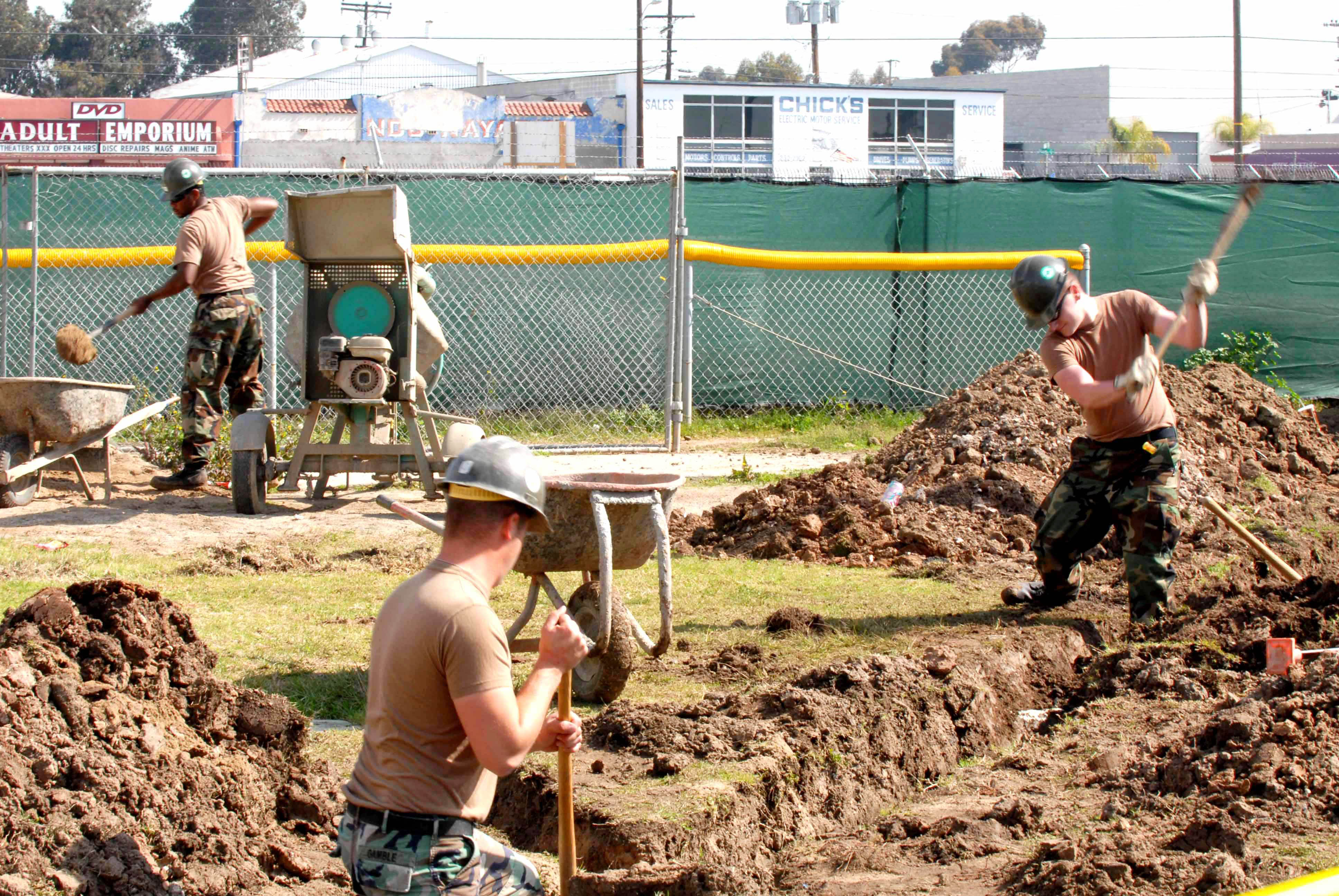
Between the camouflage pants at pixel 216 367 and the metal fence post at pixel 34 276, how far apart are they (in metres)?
1.81

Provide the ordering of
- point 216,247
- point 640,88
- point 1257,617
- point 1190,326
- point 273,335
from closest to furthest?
point 1190,326 → point 1257,617 → point 216,247 → point 273,335 → point 640,88

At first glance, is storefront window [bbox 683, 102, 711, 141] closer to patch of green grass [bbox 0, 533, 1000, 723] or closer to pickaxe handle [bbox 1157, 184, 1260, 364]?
patch of green grass [bbox 0, 533, 1000, 723]

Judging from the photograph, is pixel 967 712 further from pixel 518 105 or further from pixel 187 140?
pixel 518 105

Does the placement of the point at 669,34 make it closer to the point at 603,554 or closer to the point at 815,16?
the point at 815,16

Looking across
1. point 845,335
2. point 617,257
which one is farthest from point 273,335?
point 845,335

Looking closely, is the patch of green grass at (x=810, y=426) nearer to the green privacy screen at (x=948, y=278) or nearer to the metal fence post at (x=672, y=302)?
the green privacy screen at (x=948, y=278)

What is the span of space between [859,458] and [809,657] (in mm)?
4459

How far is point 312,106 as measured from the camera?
54.5 m

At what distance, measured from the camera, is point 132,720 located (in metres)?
4.00

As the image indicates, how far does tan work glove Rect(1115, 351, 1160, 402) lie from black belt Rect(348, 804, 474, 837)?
164 inches

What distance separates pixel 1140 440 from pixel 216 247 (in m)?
6.25

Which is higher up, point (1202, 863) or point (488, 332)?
point (488, 332)

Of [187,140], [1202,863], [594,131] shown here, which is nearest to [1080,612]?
[1202,863]

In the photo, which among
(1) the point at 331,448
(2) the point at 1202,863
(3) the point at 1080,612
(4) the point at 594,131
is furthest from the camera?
(4) the point at 594,131
